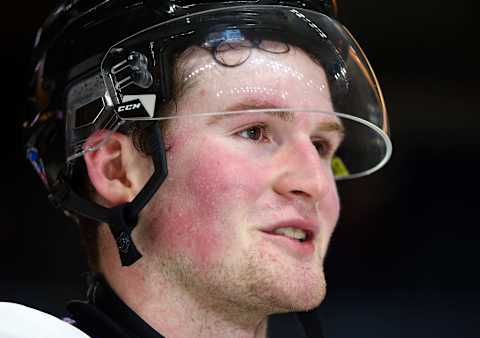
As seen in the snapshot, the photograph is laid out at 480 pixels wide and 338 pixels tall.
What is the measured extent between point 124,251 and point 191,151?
0.22 meters

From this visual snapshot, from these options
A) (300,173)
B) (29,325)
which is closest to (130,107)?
(300,173)

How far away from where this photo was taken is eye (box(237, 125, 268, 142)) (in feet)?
5.53

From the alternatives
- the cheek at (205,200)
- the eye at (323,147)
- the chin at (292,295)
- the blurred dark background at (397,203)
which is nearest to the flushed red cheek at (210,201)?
the cheek at (205,200)

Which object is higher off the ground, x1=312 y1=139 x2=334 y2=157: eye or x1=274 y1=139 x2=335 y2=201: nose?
x1=274 y1=139 x2=335 y2=201: nose

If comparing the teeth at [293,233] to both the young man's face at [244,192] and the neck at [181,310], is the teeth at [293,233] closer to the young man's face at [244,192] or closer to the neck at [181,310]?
the young man's face at [244,192]

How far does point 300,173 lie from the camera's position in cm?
167

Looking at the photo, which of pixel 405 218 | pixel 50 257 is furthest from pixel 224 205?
pixel 405 218

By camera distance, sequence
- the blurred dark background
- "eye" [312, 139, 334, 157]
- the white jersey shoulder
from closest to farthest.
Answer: the white jersey shoulder → "eye" [312, 139, 334, 157] → the blurred dark background

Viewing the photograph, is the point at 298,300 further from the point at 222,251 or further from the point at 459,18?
the point at 459,18

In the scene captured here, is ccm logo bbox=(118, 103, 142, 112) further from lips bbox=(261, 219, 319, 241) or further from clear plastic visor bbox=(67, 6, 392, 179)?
lips bbox=(261, 219, 319, 241)

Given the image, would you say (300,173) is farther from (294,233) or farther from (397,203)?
(397,203)

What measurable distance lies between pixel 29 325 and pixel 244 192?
17.2 inches

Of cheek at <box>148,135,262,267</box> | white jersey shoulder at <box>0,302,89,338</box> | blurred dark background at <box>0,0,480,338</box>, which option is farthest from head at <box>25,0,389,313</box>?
blurred dark background at <box>0,0,480,338</box>

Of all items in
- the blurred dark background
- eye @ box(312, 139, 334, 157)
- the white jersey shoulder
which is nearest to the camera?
the white jersey shoulder
